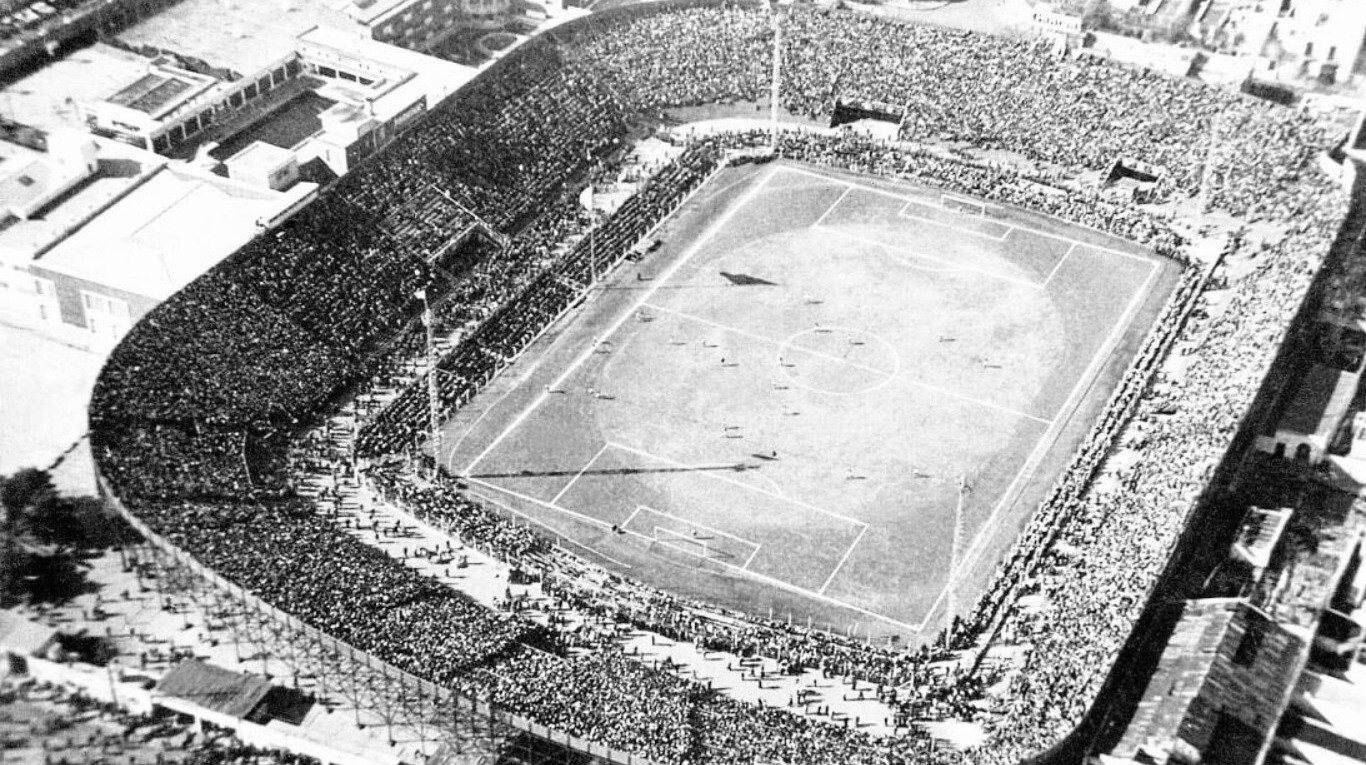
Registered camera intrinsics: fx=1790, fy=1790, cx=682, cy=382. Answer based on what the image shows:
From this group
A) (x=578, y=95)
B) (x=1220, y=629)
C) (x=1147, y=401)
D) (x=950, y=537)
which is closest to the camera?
(x=1220, y=629)

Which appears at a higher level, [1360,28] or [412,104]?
[1360,28]

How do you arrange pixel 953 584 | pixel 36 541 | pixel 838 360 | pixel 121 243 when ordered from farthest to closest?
pixel 838 360 < pixel 121 243 < pixel 953 584 < pixel 36 541

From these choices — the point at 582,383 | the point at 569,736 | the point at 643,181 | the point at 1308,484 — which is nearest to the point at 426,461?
the point at 582,383

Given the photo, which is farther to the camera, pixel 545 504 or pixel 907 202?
pixel 907 202

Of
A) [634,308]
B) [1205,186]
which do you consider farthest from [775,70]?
[1205,186]

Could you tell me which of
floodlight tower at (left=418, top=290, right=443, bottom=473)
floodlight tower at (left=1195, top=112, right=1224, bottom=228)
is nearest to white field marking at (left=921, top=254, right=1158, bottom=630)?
floodlight tower at (left=1195, top=112, right=1224, bottom=228)

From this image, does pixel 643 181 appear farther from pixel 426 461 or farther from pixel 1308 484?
pixel 1308 484

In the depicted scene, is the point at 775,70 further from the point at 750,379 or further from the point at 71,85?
the point at 71,85
